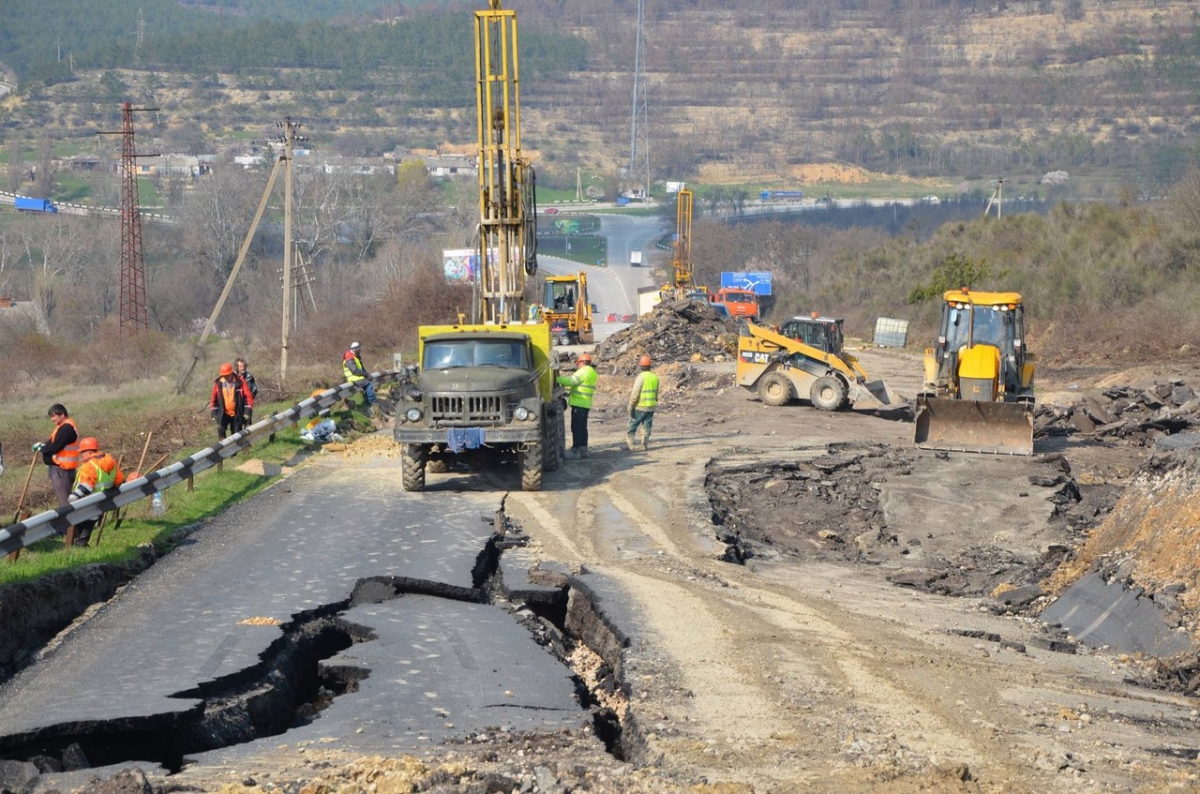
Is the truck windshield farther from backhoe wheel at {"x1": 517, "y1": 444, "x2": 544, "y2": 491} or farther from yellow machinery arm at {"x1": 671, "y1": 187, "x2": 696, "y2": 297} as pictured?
yellow machinery arm at {"x1": 671, "y1": 187, "x2": 696, "y2": 297}

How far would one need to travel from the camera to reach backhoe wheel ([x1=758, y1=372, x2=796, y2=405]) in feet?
95.7

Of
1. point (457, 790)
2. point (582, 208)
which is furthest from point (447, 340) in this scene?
point (582, 208)

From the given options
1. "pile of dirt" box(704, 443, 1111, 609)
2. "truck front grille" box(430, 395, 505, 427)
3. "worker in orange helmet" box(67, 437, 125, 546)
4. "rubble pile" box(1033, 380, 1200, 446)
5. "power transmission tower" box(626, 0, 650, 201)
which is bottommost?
"pile of dirt" box(704, 443, 1111, 609)

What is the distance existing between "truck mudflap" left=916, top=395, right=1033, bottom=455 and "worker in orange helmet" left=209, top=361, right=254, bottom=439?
1065 cm

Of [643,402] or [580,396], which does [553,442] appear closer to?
[580,396]

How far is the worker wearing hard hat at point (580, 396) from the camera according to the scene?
20.9 meters

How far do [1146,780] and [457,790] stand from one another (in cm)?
369

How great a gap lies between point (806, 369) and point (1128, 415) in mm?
6364

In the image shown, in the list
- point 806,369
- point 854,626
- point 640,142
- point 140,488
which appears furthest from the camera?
point 640,142

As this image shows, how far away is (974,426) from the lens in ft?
73.4

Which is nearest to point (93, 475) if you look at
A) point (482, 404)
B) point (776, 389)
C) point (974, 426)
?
point (482, 404)

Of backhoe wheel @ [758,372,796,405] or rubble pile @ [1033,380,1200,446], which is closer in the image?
rubble pile @ [1033,380,1200,446]

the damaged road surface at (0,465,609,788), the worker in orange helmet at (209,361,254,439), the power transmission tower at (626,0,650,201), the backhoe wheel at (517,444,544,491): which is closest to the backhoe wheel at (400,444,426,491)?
the backhoe wheel at (517,444,544,491)

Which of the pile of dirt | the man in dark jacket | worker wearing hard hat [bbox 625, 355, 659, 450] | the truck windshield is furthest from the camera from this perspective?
worker wearing hard hat [bbox 625, 355, 659, 450]
